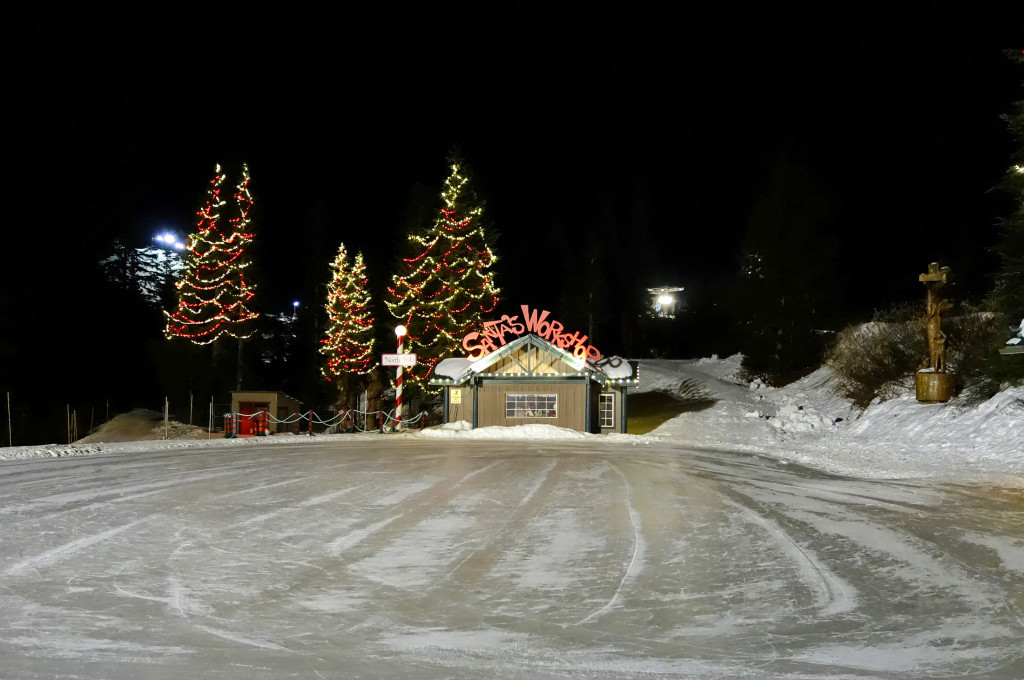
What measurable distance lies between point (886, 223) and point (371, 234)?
4257 cm

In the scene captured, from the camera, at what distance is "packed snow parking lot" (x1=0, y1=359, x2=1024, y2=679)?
488 centimetres

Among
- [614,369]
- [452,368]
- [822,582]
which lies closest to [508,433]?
[614,369]

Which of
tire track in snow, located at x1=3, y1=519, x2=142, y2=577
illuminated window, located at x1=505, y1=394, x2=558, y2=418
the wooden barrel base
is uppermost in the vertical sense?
the wooden barrel base

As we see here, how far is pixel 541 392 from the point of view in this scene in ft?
113

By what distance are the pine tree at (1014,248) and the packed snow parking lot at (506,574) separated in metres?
8.58

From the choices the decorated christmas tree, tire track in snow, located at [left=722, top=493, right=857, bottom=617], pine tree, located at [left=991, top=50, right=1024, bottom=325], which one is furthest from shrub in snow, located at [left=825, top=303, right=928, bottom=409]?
the decorated christmas tree

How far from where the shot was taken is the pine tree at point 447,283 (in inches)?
1673

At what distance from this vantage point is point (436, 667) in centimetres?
470

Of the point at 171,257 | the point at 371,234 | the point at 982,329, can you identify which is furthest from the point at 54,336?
the point at 982,329

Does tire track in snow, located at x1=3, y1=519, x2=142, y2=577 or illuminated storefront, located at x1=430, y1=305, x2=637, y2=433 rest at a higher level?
illuminated storefront, located at x1=430, y1=305, x2=637, y2=433

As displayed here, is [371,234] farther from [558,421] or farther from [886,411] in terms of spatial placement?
[886,411]

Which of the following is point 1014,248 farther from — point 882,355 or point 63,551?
point 63,551

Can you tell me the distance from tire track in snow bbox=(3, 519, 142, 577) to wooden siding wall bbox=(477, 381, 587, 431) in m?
25.7

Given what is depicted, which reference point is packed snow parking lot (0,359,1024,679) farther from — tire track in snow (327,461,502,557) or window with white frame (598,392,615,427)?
window with white frame (598,392,615,427)
